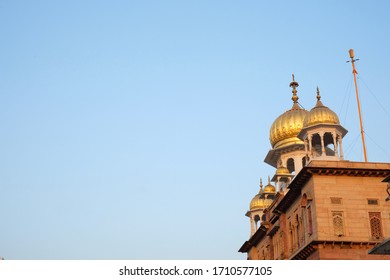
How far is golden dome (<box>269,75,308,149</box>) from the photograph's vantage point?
48344 mm

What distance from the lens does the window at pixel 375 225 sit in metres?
32.2

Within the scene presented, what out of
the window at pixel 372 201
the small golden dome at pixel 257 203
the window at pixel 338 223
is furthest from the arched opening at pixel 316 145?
the small golden dome at pixel 257 203

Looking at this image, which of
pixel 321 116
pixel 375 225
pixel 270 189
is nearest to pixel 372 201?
pixel 375 225

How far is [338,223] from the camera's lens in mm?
32094

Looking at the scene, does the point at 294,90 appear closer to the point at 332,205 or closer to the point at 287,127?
the point at 287,127

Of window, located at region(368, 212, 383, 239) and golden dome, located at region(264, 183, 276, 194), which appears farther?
Answer: golden dome, located at region(264, 183, 276, 194)

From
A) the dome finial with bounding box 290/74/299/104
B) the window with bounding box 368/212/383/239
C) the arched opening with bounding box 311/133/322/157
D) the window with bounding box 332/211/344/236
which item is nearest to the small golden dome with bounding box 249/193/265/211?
Answer: the dome finial with bounding box 290/74/299/104

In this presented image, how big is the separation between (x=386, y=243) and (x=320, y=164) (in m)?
12.3

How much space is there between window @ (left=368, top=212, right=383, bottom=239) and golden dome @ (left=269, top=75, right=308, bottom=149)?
15449 mm

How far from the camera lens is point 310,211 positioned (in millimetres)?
33094

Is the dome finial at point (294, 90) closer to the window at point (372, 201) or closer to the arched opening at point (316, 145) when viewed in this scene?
the arched opening at point (316, 145)

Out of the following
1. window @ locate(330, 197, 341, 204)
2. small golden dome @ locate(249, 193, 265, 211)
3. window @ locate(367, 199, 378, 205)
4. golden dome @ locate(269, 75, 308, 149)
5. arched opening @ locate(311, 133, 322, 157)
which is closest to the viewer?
window @ locate(330, 197, 341, 204)

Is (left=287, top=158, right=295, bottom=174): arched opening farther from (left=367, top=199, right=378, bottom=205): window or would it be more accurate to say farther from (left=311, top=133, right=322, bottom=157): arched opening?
(left=367, top=199, right=378, bottom=205): window
